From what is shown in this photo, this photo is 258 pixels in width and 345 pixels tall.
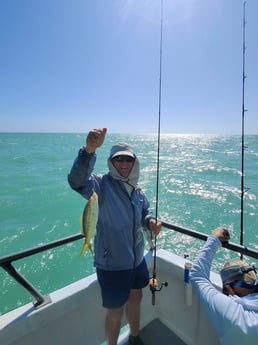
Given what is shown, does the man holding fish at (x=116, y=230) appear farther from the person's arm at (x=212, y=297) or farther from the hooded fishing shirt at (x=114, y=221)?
the person's arm at (x=212, y=297)

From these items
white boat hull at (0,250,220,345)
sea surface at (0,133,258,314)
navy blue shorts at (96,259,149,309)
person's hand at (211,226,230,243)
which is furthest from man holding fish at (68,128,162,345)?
sea surface at (0,133,258,314)

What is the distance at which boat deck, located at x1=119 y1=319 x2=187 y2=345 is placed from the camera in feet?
7.95

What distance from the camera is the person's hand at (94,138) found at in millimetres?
1536

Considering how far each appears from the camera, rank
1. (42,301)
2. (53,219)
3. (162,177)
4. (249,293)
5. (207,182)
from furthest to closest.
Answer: (162,177)
(207,182)
(53,219)
(42,301)
(249,293)

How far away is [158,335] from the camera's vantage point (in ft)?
8.18

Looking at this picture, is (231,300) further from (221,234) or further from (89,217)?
(89,217)

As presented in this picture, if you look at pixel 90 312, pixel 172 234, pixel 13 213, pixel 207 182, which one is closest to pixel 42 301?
pixel 90 312

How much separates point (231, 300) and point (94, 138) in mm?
1140

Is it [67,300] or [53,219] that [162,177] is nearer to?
[53,219]

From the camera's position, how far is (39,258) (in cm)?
675

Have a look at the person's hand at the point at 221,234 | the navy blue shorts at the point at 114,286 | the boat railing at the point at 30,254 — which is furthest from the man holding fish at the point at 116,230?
the person's hand at the point at 221,234

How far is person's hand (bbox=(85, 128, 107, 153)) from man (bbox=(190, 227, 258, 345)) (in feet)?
3.04

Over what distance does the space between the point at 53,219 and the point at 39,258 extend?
278 cm

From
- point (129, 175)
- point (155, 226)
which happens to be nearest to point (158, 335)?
point (155, 226)
